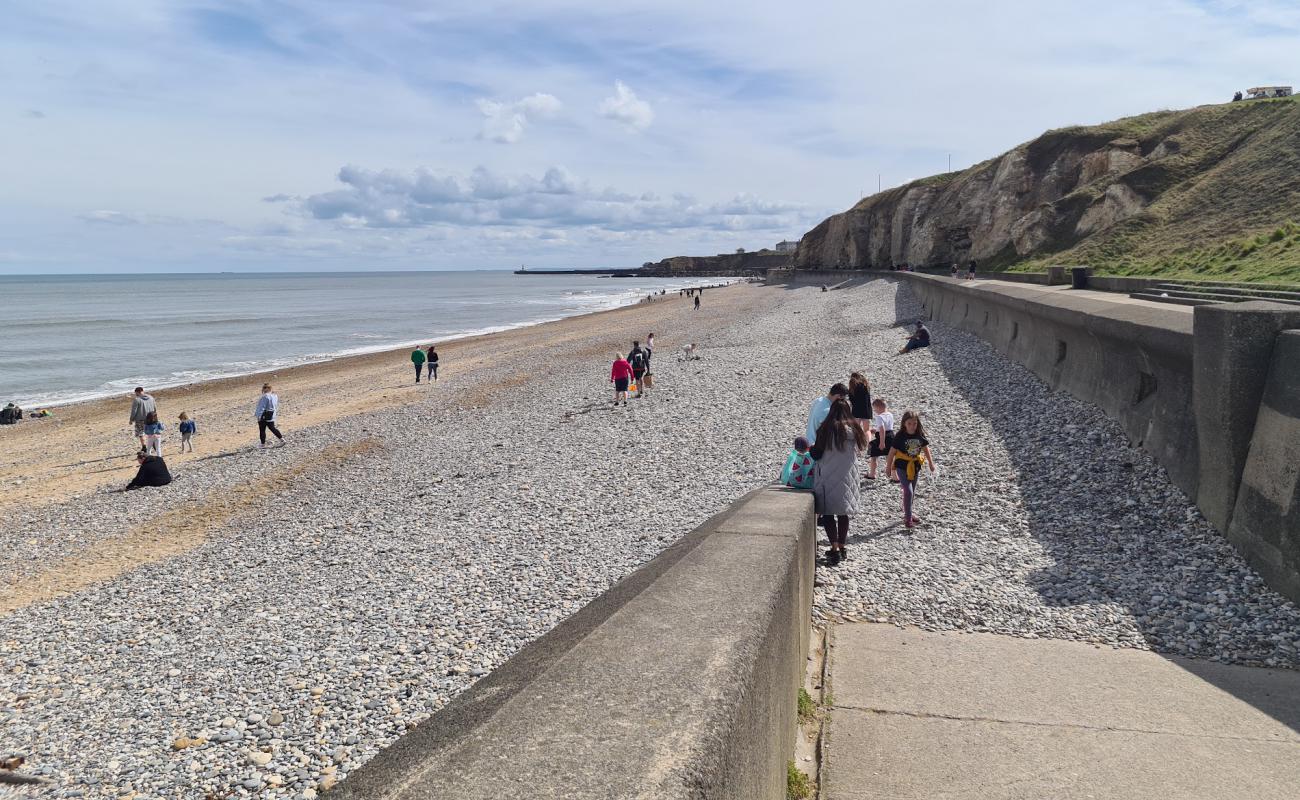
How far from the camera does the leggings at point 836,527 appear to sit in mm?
7137

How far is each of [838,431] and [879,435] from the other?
4.14 metres

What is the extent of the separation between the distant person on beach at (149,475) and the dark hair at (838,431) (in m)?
14.3

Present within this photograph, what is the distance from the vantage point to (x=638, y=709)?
234cm

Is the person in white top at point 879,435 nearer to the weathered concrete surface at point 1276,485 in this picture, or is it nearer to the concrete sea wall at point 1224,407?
the concrete sea wall at point 1224,407

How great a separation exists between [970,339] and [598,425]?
1111 cm

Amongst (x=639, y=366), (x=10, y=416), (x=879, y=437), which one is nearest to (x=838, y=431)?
(x=879, y=437)

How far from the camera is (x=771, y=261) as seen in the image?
189875mm

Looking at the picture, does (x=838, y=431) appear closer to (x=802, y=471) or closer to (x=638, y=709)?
(x=802, y=471)

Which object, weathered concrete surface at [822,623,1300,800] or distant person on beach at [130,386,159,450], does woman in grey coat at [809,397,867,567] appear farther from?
distant person on beach at [130,386,159,450]

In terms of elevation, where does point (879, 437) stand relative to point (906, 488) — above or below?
above

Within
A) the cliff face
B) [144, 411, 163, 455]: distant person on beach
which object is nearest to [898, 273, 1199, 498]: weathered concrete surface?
the cliff face

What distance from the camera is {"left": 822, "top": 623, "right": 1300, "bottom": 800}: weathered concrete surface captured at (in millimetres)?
3695

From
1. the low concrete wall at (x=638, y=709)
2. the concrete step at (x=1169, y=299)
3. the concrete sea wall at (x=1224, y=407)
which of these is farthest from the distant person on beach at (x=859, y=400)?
the low concrete wall at (x=638, y=709)

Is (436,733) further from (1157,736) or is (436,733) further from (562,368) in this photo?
(562,368)
